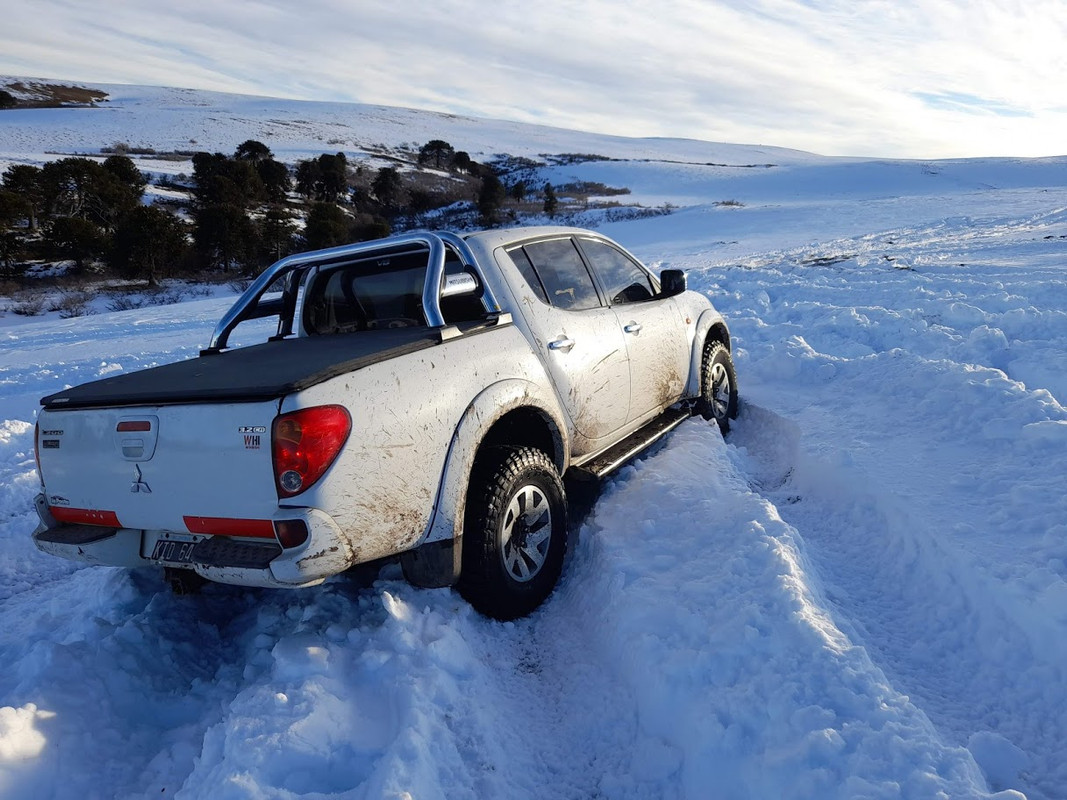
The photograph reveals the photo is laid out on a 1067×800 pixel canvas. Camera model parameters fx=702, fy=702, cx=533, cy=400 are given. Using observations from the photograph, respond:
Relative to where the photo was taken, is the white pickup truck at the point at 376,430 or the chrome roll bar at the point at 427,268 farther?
the chrome roll bar at the point at 427,268

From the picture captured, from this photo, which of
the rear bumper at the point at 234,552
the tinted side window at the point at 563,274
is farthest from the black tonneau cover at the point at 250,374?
the tinted side window at the point at 563,274

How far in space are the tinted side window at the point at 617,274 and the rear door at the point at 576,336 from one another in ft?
0.51

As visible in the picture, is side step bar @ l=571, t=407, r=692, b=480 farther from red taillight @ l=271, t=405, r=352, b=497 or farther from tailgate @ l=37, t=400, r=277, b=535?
tailgate @ l=37, t=400, r=277, b=535

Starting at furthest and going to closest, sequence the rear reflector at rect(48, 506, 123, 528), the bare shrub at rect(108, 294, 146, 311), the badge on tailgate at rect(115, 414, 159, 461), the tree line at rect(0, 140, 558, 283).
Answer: the tree line at rect(0, 140, 558, 283), the bare shrub at rect(108, 294, 146, 311), the rear reflector at rect(48, 506, 123, 528), the badge on tailgate at rect(115, 414, 159, 461)

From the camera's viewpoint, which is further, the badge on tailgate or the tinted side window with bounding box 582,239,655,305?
the tinted side window with bounding box 582,239,655,305

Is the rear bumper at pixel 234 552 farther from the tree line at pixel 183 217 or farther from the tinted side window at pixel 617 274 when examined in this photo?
the tree line at pixel 183 217

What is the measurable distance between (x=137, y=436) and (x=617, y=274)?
3024 millimetres

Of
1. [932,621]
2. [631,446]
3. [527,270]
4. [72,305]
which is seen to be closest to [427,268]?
[527,270]

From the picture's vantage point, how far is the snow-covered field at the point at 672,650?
2.33 m

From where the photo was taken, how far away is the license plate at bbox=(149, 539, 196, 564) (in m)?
2.66

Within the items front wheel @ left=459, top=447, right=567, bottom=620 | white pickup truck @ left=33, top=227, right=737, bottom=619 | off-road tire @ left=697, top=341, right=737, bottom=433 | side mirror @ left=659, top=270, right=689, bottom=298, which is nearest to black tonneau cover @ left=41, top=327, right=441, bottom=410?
white pickup truck @ left=33, top=227, right=737, bottom=619

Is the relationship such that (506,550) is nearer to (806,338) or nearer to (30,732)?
(30,732)

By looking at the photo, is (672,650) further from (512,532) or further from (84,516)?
(84,516)

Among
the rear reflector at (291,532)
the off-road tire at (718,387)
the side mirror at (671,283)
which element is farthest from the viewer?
the off-road tire at (718,387)
